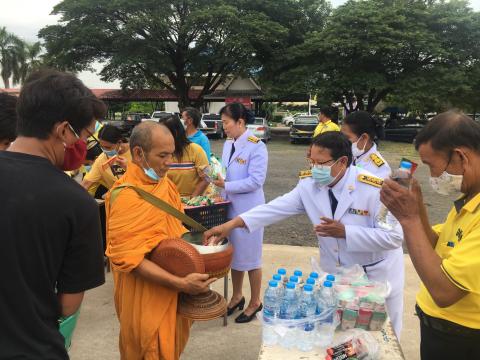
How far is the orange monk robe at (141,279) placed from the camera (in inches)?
80.1

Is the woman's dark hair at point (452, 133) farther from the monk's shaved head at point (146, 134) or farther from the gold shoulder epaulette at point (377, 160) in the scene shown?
the gold shoulder epaulette at point (377, 160)

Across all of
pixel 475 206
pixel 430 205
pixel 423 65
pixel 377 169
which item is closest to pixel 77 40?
pixel 423 65

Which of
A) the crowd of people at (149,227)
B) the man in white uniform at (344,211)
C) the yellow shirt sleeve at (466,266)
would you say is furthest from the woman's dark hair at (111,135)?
the yellow shirt sleeve at (466,266)

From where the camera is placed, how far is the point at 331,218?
2473 mm

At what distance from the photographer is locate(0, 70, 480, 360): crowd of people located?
4.16ft

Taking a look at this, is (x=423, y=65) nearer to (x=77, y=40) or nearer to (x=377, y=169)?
(x=77, y=40)

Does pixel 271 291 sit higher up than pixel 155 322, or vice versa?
pixel 271 291

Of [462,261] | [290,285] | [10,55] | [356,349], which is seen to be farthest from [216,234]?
[10,55]

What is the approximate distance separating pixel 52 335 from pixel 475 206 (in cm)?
171

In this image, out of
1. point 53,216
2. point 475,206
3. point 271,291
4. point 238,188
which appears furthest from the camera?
Result: point 238,188

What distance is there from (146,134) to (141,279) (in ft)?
2.66

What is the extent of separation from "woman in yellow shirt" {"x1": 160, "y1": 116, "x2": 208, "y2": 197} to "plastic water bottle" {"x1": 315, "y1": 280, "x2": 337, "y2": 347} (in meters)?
2.23

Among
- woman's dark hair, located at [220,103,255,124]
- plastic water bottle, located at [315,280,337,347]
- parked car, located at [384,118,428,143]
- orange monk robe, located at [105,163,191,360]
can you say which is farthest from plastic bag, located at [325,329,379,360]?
parked car, located at [384,118,428,143]

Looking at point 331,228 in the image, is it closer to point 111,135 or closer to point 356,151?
point 356,151
